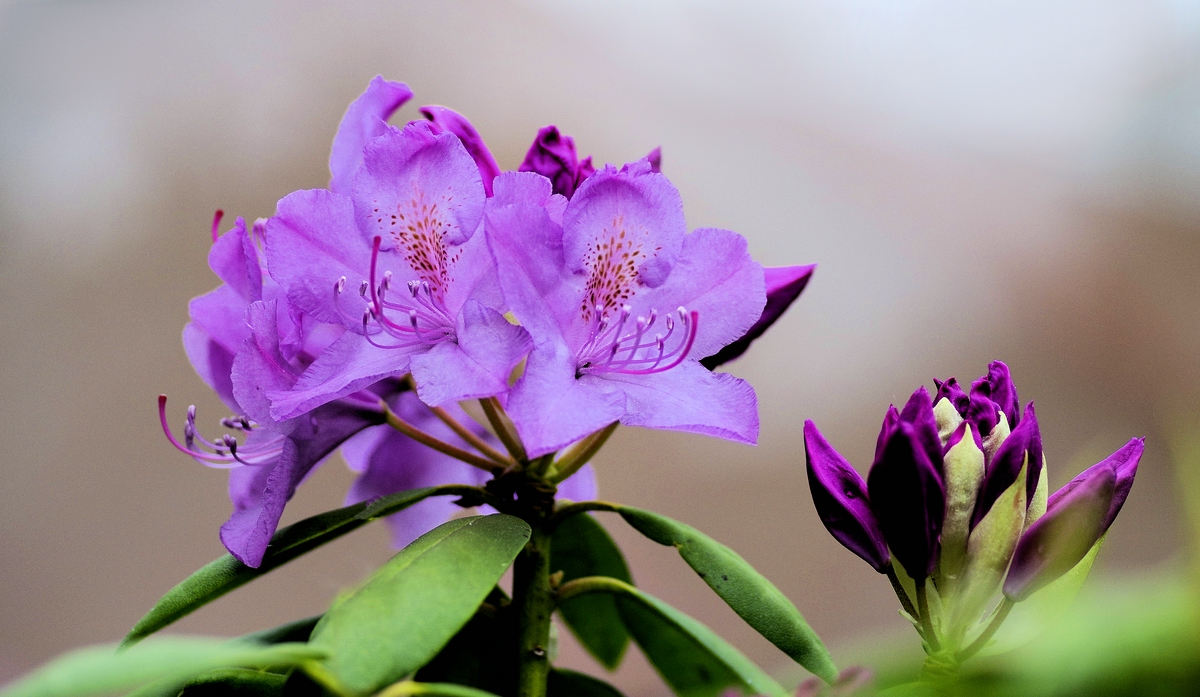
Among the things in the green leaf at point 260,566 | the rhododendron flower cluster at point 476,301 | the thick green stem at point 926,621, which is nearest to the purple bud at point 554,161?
the rhododendron flower cluster at point 476,301

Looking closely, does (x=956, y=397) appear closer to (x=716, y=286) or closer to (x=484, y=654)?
(x=716, y=286)

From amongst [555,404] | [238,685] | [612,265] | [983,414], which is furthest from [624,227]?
[238,685]

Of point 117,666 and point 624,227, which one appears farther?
point 624,227

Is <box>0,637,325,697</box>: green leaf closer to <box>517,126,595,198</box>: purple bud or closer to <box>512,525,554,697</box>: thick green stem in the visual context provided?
<box>512,525,554,697</box>: thick green stem

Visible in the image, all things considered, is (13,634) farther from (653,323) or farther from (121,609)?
(653,323)

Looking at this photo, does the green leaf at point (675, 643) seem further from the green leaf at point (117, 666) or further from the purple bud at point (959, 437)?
the green leaf at point (117, 666)

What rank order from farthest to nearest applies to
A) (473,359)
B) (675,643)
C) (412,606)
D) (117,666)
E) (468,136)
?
(675,643) → (468,136) → (473,359) → (412,606) → (117,666)

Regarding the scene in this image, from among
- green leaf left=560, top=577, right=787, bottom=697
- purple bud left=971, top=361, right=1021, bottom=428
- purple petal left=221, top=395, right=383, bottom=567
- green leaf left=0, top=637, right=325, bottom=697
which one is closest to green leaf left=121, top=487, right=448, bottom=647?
purple petal left=221, top=395, right=383, bottom=567
